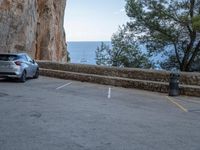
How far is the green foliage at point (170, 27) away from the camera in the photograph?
36125 mm

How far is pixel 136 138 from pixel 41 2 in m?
43.4

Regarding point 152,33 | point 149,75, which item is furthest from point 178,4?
point 149,75

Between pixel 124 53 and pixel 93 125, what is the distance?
4129 centimetres

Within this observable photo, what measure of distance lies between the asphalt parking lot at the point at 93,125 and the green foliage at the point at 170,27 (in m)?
23.2

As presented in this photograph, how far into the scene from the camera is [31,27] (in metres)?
42.4

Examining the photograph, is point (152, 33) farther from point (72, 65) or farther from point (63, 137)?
point (63, 137)

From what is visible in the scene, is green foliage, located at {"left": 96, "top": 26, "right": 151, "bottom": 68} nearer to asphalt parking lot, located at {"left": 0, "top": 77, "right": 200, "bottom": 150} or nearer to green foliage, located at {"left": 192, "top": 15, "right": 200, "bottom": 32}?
green foliage, located at {"left": 192, "top": 15, "right": 200, "bottom": 32}

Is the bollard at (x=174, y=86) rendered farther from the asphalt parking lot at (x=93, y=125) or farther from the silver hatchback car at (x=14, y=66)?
the silver hatchback car at (x=14, y=66)

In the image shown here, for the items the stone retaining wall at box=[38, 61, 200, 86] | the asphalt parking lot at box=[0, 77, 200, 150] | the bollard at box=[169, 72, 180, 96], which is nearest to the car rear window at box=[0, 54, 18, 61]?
the stone retaining wall at box=[38, 61, 200, 86]

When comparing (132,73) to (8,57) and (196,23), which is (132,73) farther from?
(196,23)

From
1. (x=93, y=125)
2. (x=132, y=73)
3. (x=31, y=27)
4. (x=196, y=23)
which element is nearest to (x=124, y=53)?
(x=31, y=27)

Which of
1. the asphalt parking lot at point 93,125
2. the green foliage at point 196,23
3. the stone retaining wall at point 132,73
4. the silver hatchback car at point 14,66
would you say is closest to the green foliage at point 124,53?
the green foliage at point 196,23

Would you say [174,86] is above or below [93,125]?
above

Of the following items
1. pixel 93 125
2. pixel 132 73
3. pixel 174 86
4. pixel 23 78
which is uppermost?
pixel 132 73
